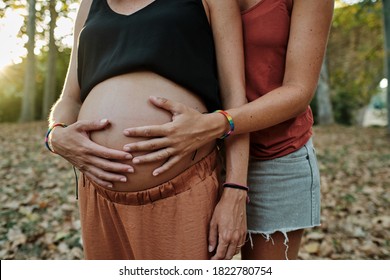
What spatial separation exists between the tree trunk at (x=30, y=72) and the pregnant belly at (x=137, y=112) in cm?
1029

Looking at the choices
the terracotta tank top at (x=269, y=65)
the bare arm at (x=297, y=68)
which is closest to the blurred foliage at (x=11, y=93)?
the terracotta tank top at (x=269, y=65)

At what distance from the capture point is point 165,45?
1178 millimetres

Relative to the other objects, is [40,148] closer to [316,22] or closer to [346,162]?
[346,162]

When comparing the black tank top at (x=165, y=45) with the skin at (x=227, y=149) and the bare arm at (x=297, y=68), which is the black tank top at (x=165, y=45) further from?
the bare arm at (x=297, y=68)

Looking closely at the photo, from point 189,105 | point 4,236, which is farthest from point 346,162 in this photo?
point 189,105

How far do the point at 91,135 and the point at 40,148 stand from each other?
19.4ft

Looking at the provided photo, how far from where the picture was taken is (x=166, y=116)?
1171 millimetres

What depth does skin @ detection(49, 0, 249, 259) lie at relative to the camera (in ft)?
3.83

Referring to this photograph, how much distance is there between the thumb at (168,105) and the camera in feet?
3.68

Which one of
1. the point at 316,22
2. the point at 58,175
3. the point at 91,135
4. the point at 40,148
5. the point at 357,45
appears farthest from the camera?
the point at 357,45

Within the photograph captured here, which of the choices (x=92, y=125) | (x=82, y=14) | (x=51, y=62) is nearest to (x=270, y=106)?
(x=92, y=125)

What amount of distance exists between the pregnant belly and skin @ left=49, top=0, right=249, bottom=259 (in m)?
0.03

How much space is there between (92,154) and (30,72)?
1108cm

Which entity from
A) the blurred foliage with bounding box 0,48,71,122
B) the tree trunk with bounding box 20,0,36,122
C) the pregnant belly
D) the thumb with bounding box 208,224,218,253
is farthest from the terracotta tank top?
the blurred foliage with bounding box 0,48,71,122
